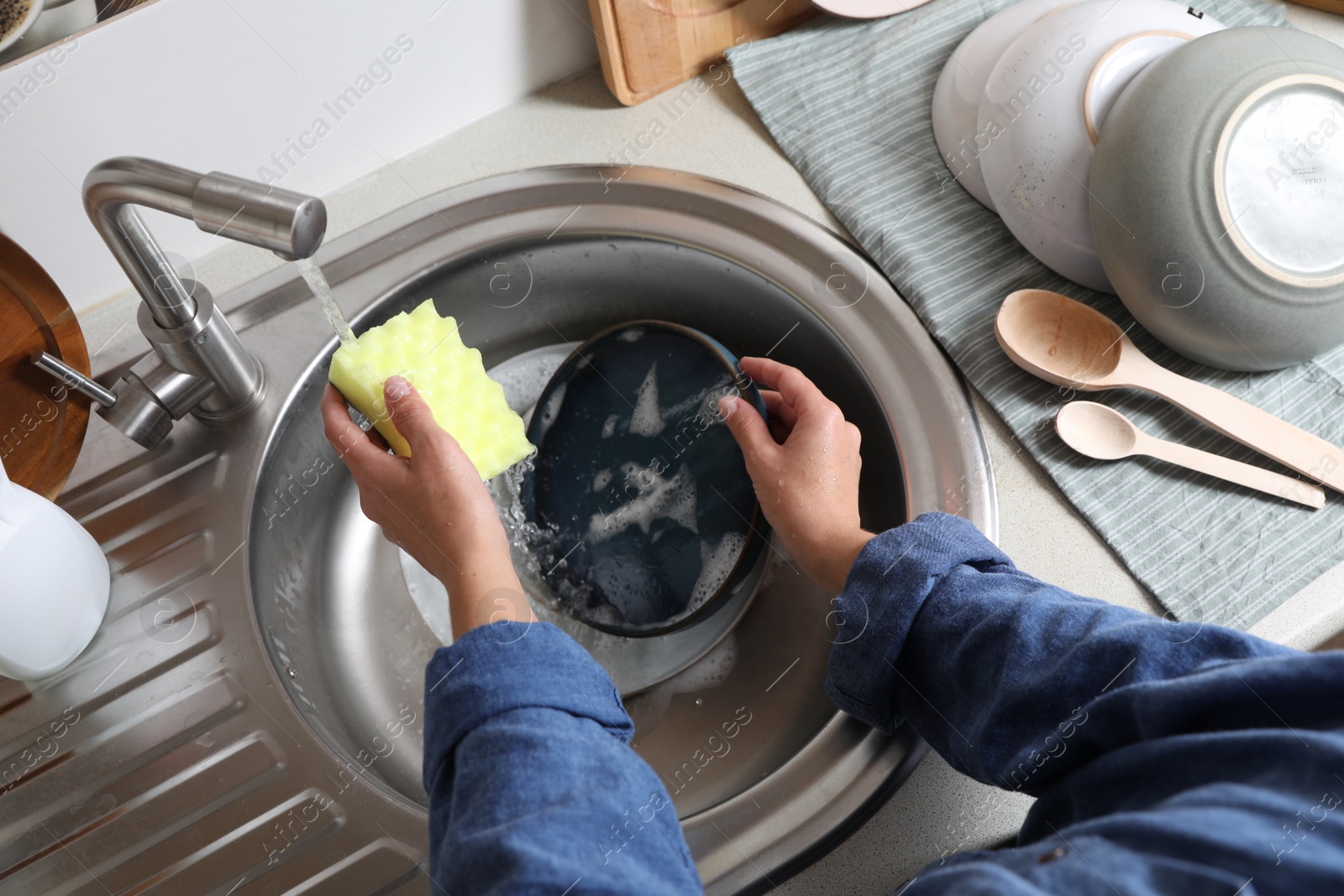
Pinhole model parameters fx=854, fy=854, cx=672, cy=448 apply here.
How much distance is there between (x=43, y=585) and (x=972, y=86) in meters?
0.90

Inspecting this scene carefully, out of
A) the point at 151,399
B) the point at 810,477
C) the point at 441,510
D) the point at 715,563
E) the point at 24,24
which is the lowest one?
the point at 715,563

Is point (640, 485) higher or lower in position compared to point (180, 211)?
lower

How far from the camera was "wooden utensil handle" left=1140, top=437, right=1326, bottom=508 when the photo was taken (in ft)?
2.25

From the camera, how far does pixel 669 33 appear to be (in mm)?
885

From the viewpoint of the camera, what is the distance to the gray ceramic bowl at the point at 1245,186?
2.16ft

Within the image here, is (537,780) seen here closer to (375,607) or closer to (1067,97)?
(375,607)

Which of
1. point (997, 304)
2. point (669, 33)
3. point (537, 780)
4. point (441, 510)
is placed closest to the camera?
point (537, 780)

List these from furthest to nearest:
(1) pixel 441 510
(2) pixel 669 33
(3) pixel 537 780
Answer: (2) pixel 669 33, (1) pixel 441 510, (3) pixel 537 780

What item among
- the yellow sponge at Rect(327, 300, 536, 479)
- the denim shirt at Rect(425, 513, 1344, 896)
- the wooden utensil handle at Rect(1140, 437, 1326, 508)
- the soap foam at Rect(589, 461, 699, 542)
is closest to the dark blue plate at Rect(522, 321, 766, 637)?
the soap foam at Rect(589, 461, 699, 542)

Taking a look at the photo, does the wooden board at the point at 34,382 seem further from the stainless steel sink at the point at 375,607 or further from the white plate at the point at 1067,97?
the white plate at the point at 1067,97

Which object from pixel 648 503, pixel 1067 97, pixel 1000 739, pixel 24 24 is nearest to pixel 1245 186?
pixel 1067 97

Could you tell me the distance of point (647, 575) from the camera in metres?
0.85

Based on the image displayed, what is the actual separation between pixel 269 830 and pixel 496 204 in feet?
1.97

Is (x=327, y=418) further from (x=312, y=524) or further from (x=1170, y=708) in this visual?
(x=1170, y=708)
